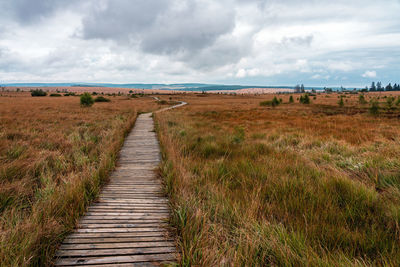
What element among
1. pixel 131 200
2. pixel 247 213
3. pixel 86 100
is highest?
pixel 86 100

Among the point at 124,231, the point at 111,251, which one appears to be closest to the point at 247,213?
the point at 124,231

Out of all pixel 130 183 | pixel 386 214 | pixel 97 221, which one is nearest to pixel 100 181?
pixel 130 183

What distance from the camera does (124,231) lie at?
9.05 ft

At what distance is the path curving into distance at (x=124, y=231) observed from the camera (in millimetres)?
2277

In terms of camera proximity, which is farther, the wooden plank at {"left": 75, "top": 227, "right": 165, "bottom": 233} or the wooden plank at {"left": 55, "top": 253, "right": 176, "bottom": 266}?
the wooden plank at {"left": 75, "top": 227, "right": 165, "bottom": 233}

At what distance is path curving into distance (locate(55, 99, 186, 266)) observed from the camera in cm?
228

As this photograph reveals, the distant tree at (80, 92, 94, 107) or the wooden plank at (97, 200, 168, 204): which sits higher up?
the distant tree at (80, 92, 94, 107)

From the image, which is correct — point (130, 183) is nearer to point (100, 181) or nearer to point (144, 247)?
point (100, 181)

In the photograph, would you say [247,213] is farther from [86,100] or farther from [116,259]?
[86,100]

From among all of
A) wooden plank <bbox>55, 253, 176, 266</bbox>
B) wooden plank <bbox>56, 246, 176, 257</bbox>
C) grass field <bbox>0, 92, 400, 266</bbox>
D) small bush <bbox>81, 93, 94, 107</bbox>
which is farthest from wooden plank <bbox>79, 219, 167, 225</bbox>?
small bush <bbox>81, 93, 94, 107</bbox>

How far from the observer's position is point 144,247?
2461mm

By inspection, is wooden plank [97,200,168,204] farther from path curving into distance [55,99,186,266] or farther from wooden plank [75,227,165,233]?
wooden plank [75,227,165,233]

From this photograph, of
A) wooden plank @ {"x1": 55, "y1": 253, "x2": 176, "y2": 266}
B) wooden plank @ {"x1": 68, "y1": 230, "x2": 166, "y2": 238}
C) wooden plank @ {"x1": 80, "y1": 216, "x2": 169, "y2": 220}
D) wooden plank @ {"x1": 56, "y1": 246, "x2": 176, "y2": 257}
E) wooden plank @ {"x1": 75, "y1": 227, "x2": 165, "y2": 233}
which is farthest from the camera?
wooden plank @ {"x1": 80, "y1": 216, "x2": 169, "y2": 220}

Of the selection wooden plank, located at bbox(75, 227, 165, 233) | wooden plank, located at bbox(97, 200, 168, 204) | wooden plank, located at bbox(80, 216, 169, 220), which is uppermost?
wooden plank, located at bbox(75, 227, 165, 233)
